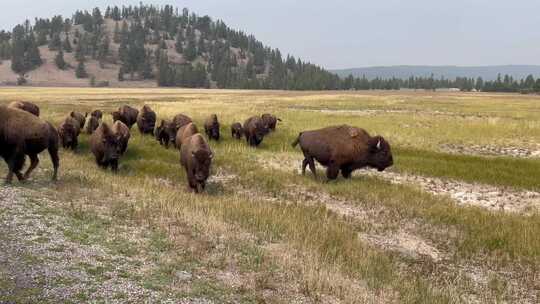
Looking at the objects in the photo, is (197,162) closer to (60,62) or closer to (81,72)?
(81,72)

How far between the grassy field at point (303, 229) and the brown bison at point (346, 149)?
2.21 feet

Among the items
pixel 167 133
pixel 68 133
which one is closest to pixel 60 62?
pixel 167 133

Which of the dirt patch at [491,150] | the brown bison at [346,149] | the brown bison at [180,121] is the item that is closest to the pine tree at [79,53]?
the brown bison at [180,121]

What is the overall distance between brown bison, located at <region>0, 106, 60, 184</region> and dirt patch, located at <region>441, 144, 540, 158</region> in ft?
62.8

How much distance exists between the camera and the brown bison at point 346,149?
16.7 meters

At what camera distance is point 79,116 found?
25656 mm

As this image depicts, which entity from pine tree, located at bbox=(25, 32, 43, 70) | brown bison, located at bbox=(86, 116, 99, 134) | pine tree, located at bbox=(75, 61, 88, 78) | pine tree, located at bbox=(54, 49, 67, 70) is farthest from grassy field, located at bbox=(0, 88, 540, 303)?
pine tree, located at bbox=(25, 32, 43, 70)

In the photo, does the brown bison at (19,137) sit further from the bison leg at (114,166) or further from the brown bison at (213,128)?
the brown bison at (213,128)

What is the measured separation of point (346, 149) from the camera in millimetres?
16641

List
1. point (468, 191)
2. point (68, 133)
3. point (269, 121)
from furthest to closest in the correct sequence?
point (269, 121) → point (68, 133) → point (468, 191)

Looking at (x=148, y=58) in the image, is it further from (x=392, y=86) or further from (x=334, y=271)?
(x=334, y=271)

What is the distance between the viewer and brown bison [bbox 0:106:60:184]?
1202cm

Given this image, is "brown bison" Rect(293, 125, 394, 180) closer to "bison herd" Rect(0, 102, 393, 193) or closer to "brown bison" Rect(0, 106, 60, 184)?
"bison herd" Rect(0, 102, 393, 193)

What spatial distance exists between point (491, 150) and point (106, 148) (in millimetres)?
18863
